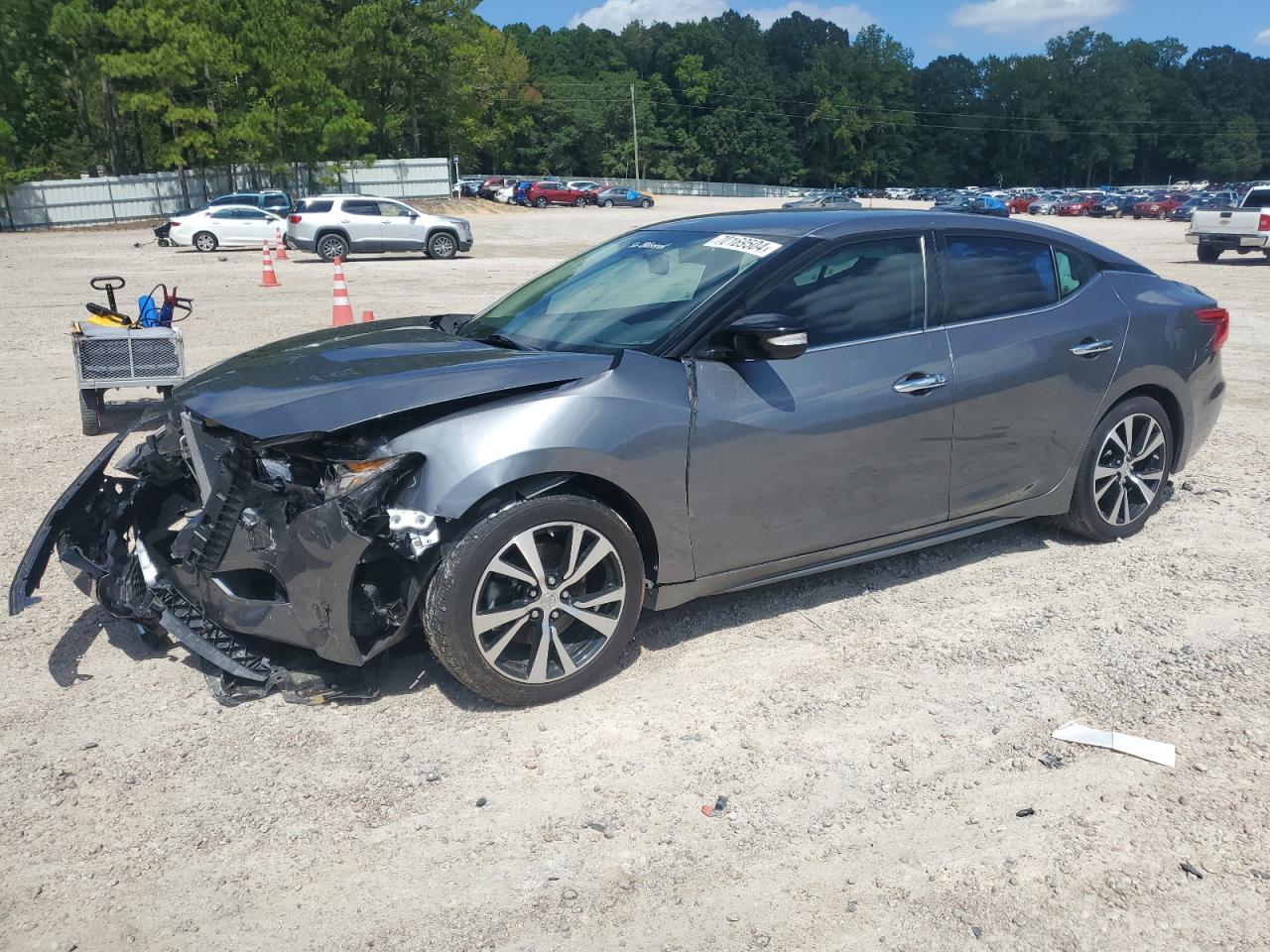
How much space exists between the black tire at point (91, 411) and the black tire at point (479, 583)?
5457 millimetres

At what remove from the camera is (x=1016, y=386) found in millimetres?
4582

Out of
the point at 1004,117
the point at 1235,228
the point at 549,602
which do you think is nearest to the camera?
the point at 549,602

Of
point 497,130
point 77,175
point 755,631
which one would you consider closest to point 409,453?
point 755,631

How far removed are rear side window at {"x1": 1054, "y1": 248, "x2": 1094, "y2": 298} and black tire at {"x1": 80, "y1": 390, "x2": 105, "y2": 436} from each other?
663 cm

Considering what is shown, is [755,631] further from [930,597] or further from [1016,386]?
[1016,386]

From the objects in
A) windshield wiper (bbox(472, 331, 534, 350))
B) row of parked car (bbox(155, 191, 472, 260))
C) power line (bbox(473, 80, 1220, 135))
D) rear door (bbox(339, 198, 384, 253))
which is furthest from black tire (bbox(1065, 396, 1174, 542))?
power line (bbox(473, 80, 1220, 135))

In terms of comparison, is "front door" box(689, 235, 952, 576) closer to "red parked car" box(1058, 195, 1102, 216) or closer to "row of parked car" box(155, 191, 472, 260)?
"row of parked car" box(155, 191, 472, 260)

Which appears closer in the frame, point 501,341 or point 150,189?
point 501,341

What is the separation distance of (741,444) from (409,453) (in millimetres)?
1226

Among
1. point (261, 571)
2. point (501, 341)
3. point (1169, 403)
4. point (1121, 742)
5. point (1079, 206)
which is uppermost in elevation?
point (1079, 206)

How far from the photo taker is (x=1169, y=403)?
17.3 ft

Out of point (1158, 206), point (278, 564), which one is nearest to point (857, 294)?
point (278, 564)

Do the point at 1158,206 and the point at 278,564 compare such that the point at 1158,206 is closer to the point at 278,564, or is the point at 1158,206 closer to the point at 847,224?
the point at 847,224

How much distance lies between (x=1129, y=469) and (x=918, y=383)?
162 centimetres
